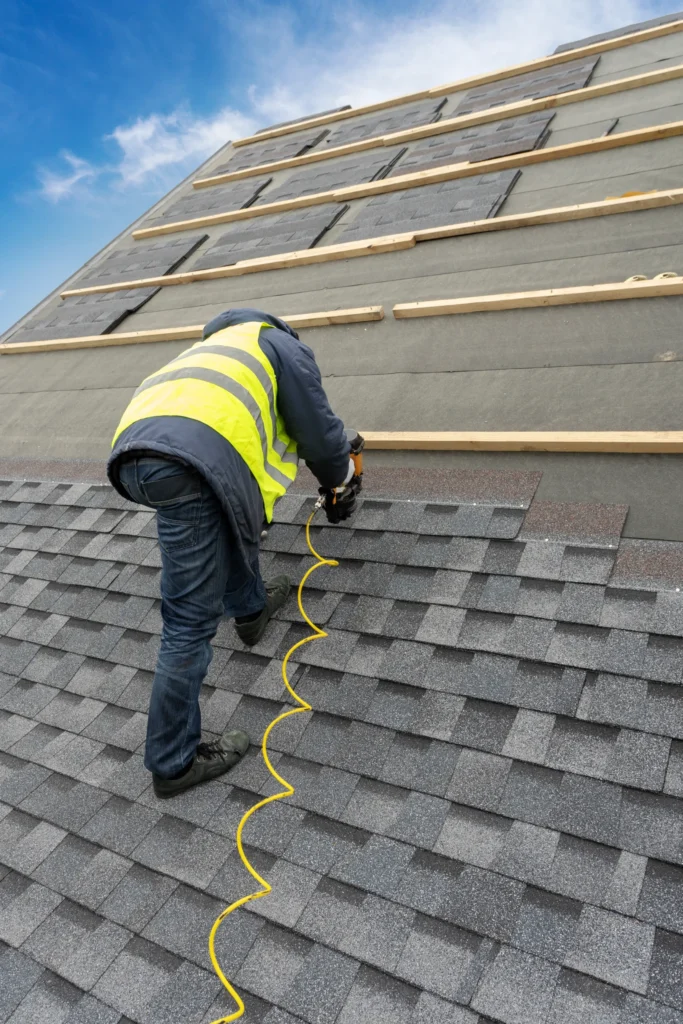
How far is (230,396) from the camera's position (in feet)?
7.80

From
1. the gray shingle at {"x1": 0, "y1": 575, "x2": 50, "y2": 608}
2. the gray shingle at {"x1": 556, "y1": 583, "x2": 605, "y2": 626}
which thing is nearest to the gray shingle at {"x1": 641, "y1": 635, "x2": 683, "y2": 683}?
the gray shingle at {"x1": 556, "y1": 583, "x2": 605, "y2": 626}

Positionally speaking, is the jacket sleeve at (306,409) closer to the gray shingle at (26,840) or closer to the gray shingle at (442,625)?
the gray shingle at (442,625)

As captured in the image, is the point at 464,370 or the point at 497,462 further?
the point at 464,370

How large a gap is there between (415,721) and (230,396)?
1.28 m

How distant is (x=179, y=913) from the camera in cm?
201

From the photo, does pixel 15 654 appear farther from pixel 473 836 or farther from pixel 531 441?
pixel 531 441

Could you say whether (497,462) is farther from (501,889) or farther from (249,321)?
(501,889)

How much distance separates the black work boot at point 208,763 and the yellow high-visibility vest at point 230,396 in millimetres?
863

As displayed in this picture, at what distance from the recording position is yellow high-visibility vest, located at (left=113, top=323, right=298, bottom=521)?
2336 millimetres

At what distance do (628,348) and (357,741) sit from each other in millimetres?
2510

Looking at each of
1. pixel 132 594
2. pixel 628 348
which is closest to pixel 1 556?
pixel 132 594

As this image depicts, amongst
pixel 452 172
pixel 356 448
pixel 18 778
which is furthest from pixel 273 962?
pixel 452 172

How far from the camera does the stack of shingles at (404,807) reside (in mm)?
1666

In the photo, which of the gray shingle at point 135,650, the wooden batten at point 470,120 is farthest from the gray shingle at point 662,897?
the wooden batten at point 470,120
